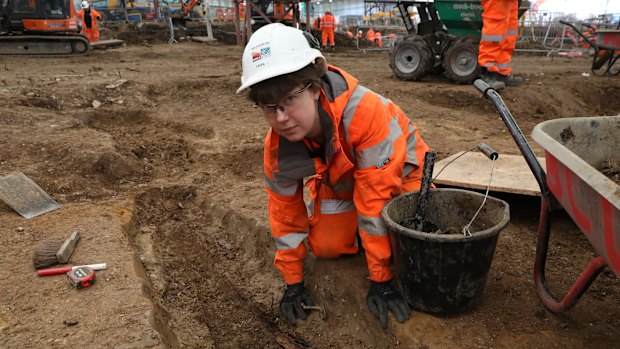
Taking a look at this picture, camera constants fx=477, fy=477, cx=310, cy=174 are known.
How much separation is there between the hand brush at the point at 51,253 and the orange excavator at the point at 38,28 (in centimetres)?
1165

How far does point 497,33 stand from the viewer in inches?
284

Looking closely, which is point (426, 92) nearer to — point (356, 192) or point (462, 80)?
point (462, 80)

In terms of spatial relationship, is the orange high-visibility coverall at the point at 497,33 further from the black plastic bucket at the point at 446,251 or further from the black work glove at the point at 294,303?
the black work glove at the point at 294,303

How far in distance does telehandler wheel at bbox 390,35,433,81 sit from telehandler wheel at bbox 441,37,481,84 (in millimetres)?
365

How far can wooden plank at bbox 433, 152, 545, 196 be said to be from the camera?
3.31 m

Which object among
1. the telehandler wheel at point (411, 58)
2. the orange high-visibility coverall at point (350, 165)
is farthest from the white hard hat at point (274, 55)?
the telehandler wheel at point (411, 58)

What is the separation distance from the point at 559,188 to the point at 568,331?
0.85 m

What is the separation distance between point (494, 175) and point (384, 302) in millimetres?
1614

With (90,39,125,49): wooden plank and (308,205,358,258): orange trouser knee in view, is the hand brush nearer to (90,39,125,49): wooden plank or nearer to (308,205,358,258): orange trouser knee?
(308,205,358,258): orange trouser knee

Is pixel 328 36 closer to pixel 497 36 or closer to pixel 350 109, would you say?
pixel 497 36

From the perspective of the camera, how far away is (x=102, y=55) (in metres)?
13.8

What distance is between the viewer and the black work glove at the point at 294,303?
2.89m

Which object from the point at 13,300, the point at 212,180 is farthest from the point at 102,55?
the point at 13,300

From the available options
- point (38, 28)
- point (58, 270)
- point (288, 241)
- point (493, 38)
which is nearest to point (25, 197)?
point (58, 270)
